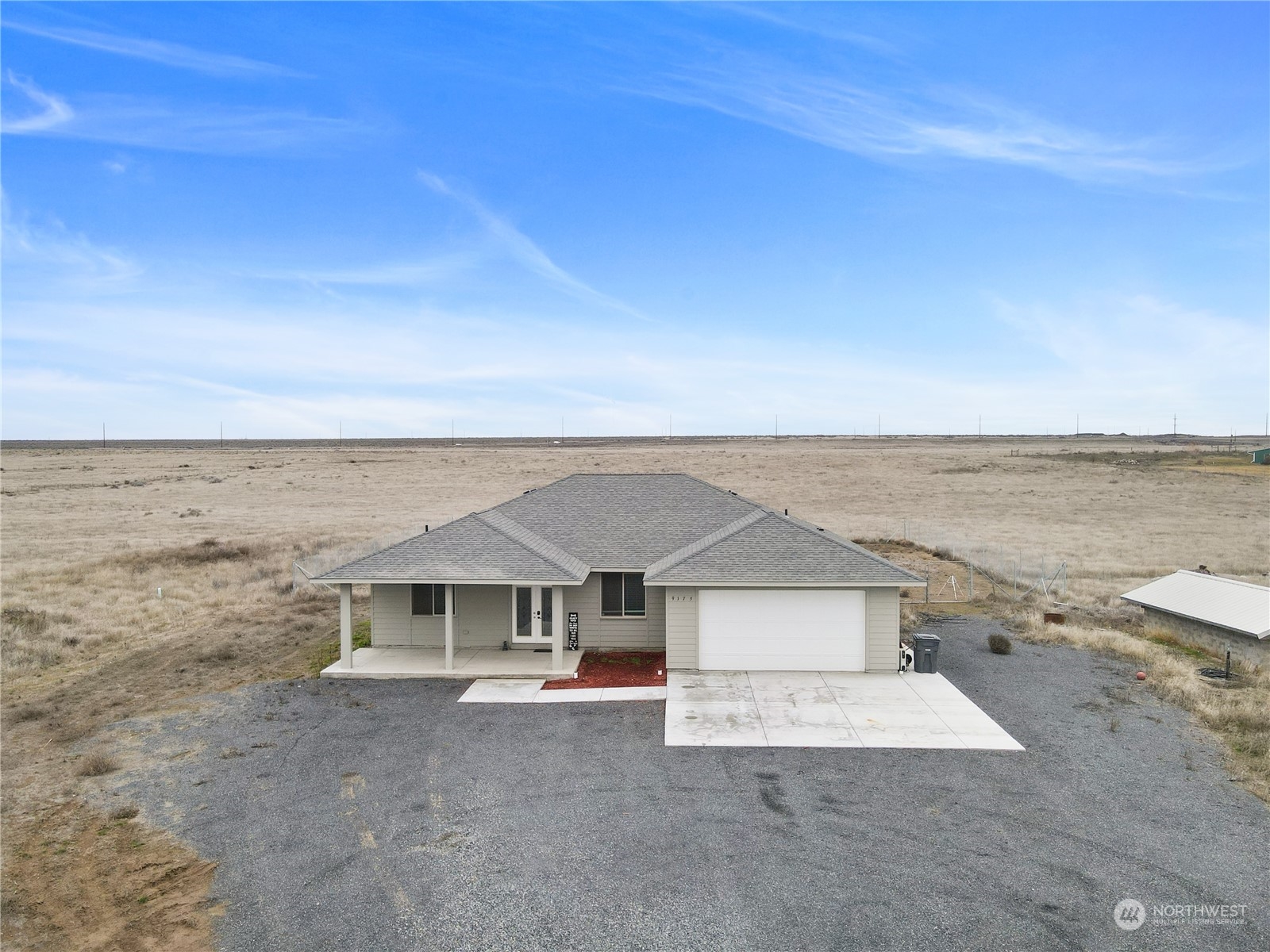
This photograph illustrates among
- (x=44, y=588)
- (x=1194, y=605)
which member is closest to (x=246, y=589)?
(x=44, y=588)

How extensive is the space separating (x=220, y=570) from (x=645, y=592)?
2015cm

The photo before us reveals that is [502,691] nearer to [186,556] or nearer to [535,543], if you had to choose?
[535,543]

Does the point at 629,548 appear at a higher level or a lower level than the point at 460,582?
higher

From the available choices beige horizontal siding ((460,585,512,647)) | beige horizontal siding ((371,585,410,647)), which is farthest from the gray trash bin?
beige horizontal siding ((371,585,410,647))

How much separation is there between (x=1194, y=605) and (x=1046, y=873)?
14453mm

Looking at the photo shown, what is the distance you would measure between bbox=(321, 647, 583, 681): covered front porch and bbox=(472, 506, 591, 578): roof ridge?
2.29m

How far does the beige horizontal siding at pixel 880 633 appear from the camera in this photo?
17.0 meters

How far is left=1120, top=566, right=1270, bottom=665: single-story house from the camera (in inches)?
665

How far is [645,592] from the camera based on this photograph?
62.5 feet

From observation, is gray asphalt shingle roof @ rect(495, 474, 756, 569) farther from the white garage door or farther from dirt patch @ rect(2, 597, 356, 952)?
dirt patch @ rect(2, 597, 356, 952)

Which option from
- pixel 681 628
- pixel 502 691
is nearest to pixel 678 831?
pixel 502 691

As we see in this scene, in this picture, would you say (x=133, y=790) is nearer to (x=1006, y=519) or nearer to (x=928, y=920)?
(x=928, y=920)

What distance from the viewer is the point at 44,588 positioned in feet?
81.9

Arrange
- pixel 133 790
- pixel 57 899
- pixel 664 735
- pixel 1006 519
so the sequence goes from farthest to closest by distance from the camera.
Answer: pixel 1006 519 → pixel 664 735 → pixel 133 790 → pixel 57 899
